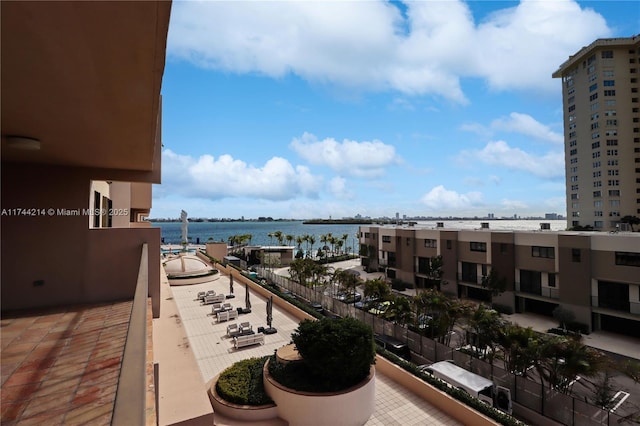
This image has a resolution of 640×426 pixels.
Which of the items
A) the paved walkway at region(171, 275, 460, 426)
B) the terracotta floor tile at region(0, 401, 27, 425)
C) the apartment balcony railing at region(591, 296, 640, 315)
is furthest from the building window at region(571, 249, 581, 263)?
the terracotta floor tile at region(0, 401, 27, 425)

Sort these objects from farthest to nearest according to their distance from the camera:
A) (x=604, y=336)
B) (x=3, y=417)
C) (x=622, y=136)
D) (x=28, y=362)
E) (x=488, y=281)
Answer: (x=622, y=136)
(x=488, y=281)
(x=604, y=336)
(x=28, y=362)
(x=3, y=417)

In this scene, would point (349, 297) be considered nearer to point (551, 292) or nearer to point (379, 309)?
point (379, 309)

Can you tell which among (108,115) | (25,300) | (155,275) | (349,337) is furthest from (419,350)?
(108,115)

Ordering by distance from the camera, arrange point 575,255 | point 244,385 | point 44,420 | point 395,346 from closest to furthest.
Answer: point 44,420 → point 244,385 → point 395,346 → point 575,255

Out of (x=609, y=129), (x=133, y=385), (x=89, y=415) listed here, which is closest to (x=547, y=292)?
(x=89, y=415)

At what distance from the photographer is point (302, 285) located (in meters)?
28.3

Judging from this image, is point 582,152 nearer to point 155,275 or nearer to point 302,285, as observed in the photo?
point 302,285

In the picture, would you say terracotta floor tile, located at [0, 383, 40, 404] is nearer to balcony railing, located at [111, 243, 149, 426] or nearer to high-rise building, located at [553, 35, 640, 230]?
balcony railing, located at [111, 243, 149, 426]

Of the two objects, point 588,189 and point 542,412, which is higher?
point 588,189

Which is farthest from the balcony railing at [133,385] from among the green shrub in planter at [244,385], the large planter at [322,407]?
the green shrub in planter at [244,385]

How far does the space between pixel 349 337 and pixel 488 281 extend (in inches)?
799

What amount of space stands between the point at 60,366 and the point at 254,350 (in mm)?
11540

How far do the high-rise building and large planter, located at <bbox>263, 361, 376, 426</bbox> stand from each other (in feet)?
197

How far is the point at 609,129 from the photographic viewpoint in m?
52.6
